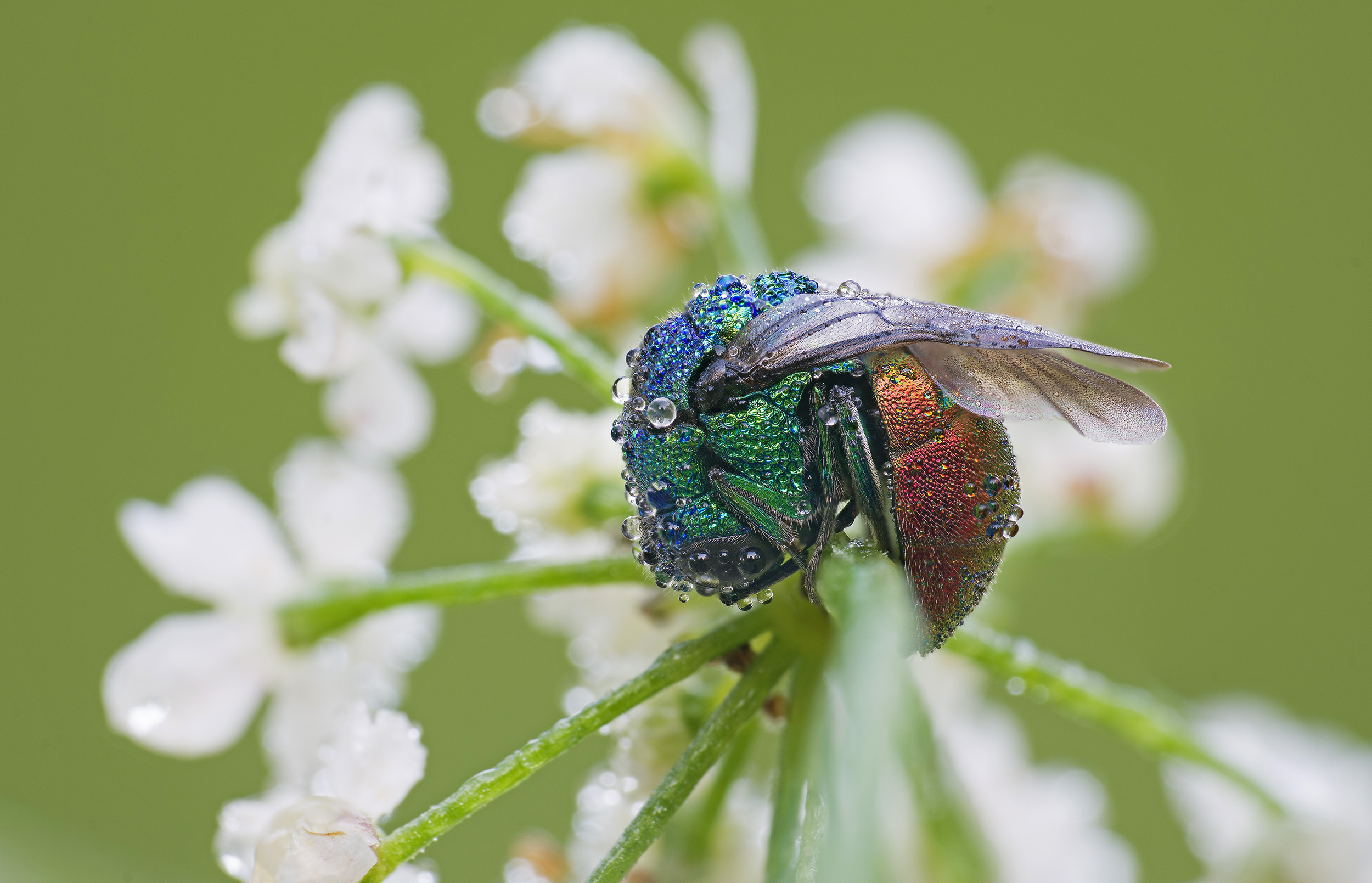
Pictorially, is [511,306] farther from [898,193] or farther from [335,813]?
[898,193]

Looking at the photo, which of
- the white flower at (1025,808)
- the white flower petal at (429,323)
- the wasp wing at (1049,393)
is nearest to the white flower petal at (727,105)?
the white flower petal at (429,323)

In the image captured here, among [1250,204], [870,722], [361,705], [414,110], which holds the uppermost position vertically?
[1250,204]

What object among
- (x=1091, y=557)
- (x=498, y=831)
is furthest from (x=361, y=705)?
(x=1091, y=557)

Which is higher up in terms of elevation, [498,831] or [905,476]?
[498,831]

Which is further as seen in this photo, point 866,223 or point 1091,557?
point 1091,557

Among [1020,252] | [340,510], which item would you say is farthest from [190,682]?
[1020,252]

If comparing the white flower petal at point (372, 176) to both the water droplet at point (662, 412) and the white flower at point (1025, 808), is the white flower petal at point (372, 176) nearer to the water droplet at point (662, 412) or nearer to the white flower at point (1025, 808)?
the water droplet at point (662, 412)

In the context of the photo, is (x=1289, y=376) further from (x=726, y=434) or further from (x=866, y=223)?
(x=726, y=434)
